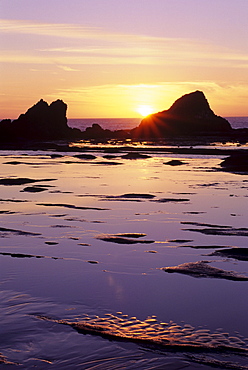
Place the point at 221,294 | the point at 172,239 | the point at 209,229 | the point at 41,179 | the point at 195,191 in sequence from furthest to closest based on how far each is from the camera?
the point at 41,179, the point at 195,191, the point at 209,229, the point at 172,239, the point at 221,294

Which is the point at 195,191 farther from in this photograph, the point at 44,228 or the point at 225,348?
the point at 225,348

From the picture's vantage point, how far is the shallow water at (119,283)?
796 centimetres

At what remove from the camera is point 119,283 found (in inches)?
440

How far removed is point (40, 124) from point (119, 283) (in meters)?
94.2

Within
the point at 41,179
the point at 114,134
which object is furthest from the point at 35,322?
the point at 114,134

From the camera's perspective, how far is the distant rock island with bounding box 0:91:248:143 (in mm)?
96750

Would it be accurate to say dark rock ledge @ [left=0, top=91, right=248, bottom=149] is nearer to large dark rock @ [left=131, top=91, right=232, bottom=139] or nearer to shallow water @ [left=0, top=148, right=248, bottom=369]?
large dark rock @ [left=131, top=91, right=232, bottom=139]

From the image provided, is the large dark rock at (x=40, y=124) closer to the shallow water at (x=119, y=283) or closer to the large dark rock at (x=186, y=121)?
the large dark rock at (x=186, y=121)

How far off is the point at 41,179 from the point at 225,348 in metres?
24.7

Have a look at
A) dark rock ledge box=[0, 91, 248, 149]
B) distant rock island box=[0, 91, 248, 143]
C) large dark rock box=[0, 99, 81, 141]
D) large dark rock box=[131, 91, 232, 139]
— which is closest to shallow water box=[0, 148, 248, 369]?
dark rock ledge box=[0, 91, 248, 149]

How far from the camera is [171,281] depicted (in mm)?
11312

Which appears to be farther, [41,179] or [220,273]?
[41,179]

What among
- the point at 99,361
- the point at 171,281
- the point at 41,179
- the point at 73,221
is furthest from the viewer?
the point at 41,179

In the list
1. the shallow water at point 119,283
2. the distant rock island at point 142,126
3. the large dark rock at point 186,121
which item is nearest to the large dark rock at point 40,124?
the distant rock island at point 142,126
